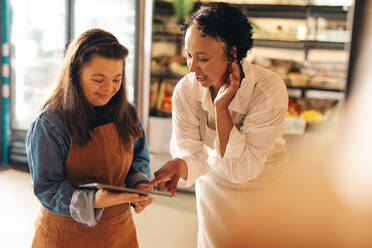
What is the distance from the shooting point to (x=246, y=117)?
4.85 feet

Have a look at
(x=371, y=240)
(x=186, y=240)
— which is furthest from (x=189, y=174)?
(x=186, y=240)

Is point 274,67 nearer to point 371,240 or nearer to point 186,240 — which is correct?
point 186,240

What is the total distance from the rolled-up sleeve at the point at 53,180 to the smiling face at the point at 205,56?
1.63ft

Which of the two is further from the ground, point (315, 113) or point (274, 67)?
point (274, 67)

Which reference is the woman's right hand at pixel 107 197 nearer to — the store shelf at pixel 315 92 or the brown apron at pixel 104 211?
the brown apron at pixel 104 211

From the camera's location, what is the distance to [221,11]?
126 centimetres

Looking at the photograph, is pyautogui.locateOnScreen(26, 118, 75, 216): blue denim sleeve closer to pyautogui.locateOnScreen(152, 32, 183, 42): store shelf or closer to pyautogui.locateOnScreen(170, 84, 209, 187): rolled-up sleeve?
pyautogui.locateOnScreen(170, 84, 209, 187): rolled-up sleeve

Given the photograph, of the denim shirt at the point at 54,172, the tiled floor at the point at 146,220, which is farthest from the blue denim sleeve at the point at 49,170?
the tiled floor at the point at 146,220

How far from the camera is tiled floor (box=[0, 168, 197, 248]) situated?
2.81 metres

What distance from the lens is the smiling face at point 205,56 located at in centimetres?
124

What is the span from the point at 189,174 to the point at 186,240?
4.83 ft

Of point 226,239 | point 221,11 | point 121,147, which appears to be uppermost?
point 221,11

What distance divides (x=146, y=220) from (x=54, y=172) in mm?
2080

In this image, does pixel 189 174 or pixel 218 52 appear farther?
pixel 189 174
